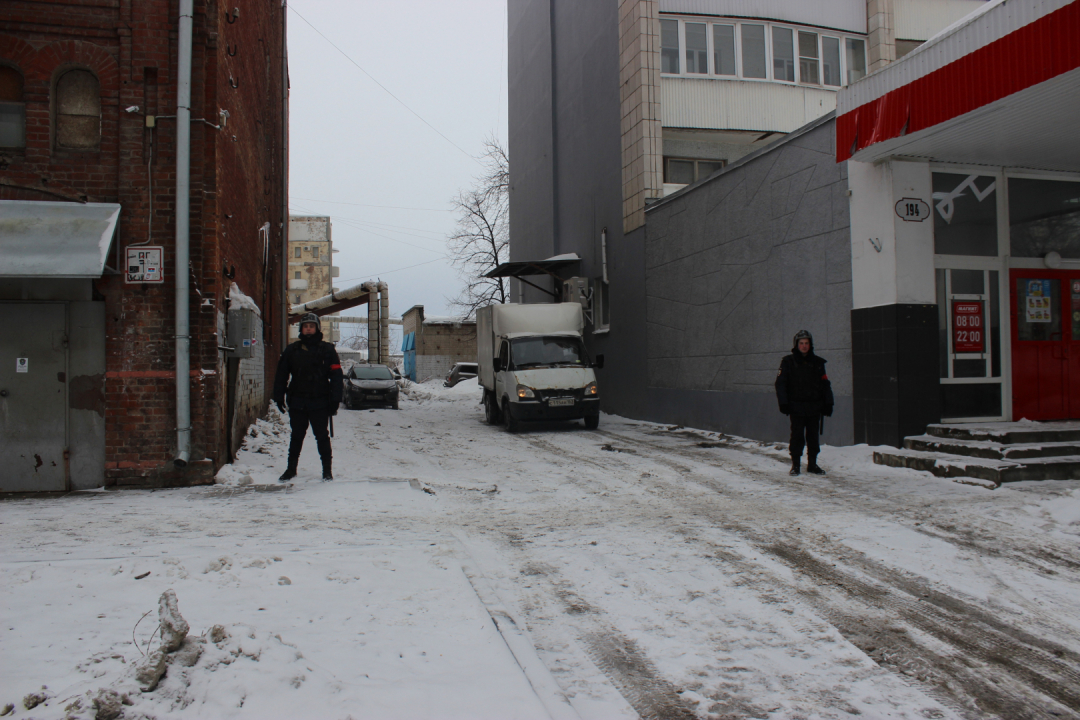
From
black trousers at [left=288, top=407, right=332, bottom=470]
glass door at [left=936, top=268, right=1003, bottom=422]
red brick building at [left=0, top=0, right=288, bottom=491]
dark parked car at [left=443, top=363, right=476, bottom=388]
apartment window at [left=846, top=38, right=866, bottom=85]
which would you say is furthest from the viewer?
dark parked car at [left=443, top=363, right=476, bottom=388]

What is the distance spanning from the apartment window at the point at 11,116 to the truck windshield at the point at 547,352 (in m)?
9.34

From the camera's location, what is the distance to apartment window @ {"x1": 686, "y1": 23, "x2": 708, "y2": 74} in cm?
1812

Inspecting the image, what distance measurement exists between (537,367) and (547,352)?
48 cm

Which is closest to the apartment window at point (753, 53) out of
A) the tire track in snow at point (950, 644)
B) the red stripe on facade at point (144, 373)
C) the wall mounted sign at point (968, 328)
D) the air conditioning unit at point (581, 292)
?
the air conditioning unit at point (581, 292)

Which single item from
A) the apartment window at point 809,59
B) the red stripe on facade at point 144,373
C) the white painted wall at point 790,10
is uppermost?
the white painted wall at point 790,10

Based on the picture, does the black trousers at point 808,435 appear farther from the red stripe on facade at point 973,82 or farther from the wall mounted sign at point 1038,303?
the wall mounted sign at point 1038,303

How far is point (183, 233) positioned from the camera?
8.32 metres

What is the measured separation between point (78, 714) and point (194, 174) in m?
6.99

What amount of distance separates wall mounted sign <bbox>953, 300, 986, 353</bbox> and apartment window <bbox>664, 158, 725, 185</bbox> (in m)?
10.7

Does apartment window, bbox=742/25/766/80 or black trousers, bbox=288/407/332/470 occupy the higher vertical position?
apartment window, bbox=742/25/766/80

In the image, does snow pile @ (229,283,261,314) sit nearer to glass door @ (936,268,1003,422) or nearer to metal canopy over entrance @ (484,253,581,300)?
glass door @ (936,268,1003,422)

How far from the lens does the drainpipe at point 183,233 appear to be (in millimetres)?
8289

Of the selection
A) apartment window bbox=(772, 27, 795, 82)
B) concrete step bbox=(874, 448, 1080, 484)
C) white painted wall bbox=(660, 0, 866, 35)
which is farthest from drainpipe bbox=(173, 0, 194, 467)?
apartment window bbox=(772, 27, 795, 82)

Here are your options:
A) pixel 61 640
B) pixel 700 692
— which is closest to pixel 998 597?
pixel 700 692
